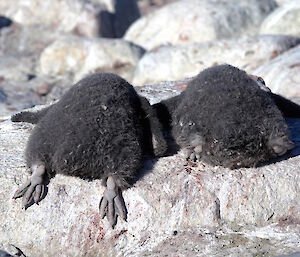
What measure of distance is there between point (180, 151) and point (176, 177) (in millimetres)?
369

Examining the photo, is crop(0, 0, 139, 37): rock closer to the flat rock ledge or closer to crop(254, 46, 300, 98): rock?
crop(254, 46, 300, 98): rock

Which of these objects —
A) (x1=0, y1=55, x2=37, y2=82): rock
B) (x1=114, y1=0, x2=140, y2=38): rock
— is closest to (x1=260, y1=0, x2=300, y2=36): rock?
(x1=0, y1=55, x2=37, y2=82): rock

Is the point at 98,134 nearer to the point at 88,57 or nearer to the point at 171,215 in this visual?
the point at 171,215

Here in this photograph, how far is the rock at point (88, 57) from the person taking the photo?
585 inches

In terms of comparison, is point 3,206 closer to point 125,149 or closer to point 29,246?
point 29,246

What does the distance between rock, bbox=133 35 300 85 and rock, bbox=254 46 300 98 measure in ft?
7.39

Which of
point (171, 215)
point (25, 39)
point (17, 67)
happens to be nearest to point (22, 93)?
point (17, 67)

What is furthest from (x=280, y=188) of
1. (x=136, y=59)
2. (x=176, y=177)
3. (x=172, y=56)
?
(x=136, y=59)

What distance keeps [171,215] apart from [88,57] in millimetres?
10080

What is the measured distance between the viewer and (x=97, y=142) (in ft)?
17.9

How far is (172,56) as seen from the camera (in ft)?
43.8

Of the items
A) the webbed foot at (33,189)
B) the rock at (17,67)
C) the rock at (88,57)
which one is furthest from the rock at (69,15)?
the webbed foot at (33,189)

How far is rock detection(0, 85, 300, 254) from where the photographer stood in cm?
540

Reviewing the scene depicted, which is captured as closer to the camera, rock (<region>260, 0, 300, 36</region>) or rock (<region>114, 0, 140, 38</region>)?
rock (<region>260, 0, 300, 36</region>)
